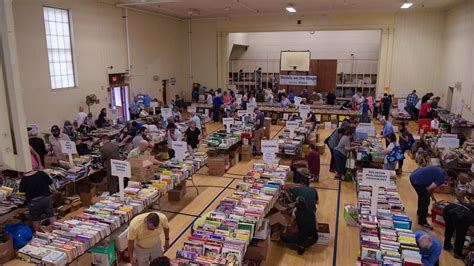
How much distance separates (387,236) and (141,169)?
5.05 meters

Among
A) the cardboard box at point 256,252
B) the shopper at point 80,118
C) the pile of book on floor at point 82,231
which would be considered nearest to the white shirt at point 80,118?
the shopper at point 80,118

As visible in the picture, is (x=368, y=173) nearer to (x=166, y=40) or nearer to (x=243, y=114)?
(x=243, y=114)

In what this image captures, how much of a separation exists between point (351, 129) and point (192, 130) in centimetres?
468

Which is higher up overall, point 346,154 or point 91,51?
point 91,51

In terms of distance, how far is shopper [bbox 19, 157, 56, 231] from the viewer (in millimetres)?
6852

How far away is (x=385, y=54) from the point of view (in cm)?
2036

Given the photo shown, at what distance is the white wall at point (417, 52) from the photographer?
19469mm

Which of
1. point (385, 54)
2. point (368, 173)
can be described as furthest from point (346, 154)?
point (385, 54)

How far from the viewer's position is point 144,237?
5.34 m

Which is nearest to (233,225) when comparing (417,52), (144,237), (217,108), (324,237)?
(144,237)

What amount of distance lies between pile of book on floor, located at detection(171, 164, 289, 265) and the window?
31.4 feet

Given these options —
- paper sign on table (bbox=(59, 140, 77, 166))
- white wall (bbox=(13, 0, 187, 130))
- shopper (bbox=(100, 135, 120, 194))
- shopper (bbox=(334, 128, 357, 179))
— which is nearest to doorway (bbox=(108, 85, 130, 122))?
white wall (bbox=(13, 0, 187, 130))

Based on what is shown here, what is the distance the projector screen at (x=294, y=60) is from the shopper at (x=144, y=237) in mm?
19542

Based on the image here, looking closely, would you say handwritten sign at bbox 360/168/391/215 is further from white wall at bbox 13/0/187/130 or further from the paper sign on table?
white wall at bbox 13/0/187/130
